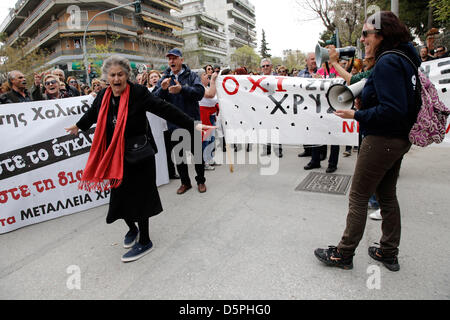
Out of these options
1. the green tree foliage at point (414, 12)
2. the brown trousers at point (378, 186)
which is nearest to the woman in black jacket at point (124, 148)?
the brown trousers at point (378, 186)

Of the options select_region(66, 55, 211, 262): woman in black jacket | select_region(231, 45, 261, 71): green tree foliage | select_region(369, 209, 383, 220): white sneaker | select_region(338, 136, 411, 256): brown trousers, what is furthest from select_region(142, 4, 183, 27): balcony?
select_region(338, 136, 411, 256): brown trousers

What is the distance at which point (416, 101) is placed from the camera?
2.13 meters

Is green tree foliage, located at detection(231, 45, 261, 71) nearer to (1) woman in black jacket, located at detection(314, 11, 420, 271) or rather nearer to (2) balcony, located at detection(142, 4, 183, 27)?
(2) balcony, located at detection(142, 4, 183, 27)

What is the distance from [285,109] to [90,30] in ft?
143

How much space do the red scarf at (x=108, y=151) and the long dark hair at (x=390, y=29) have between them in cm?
213

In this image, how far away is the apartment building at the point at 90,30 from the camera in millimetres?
40344

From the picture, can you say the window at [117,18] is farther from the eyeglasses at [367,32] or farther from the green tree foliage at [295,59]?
the green tree foliage at [295,59]

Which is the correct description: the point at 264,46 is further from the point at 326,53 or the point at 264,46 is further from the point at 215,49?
the point at 326,53

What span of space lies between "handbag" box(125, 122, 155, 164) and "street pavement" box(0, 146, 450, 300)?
3.17ft

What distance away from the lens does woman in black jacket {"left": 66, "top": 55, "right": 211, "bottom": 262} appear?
2711 mm

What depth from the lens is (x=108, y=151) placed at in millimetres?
2709

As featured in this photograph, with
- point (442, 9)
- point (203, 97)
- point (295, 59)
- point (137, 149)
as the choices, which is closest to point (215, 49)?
point (295, 59)

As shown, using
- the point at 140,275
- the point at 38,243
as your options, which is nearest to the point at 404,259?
the point at 140,275
